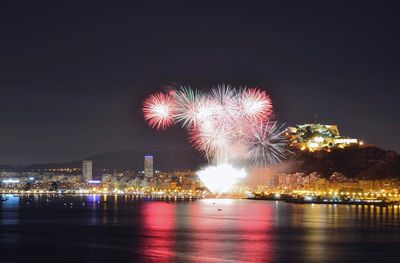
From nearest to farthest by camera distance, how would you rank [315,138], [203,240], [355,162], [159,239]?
1. [203,240]
2. [159,239]
3. [355,162]
4. [315,138]

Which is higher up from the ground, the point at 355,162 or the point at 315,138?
the point at 315,138

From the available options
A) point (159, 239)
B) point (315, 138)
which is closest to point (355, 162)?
point (315, 138)

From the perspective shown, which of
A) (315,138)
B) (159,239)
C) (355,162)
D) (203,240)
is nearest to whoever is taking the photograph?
(203,240)

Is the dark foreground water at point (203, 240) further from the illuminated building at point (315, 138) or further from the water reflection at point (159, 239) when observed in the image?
the illuminated building at point (315, 138)

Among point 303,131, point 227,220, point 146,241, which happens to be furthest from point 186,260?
point 303,131

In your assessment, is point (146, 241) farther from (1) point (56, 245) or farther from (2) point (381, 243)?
(2) point (381, 243)

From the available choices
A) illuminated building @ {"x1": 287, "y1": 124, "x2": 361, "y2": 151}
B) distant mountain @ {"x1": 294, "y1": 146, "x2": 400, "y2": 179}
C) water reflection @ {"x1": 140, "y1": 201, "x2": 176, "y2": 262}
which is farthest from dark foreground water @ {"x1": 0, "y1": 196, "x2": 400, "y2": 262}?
illuminated building @ {"x1": 287, "y1": 124, "x2": 361, "y2": 151}

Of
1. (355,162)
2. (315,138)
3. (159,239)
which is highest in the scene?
(315,138)

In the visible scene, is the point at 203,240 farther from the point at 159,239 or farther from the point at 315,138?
the point at 315,138

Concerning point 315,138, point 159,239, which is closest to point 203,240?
point 159,239

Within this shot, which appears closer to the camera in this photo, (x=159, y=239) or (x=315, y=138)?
(x=159, y=239)
